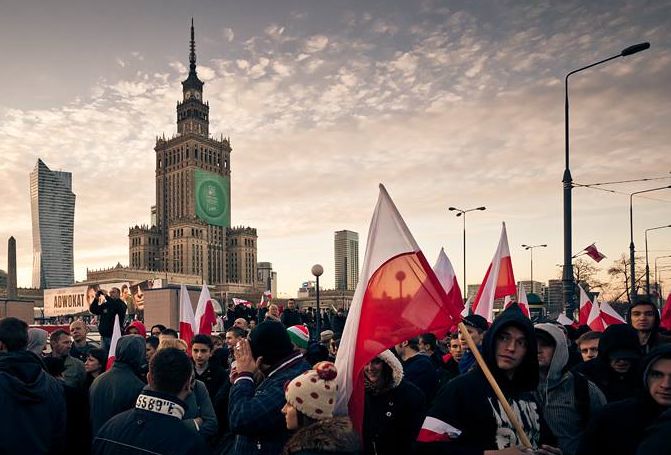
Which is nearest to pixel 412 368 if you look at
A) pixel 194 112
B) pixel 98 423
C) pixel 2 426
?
pixel 98 423

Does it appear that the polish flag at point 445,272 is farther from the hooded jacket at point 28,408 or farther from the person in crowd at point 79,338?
the hooded jacket at point 28,408

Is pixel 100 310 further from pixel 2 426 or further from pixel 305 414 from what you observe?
pixel 305 414

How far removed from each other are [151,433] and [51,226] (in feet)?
554

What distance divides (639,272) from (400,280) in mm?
68713

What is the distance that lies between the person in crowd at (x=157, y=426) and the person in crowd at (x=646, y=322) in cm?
536

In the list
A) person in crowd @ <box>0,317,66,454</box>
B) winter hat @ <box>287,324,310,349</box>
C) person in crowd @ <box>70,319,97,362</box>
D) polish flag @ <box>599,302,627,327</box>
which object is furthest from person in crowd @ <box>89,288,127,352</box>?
polish flag @ <box>599,302,627,327</box>

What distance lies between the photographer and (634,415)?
3074mm

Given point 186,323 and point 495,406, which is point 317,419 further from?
point 186,323

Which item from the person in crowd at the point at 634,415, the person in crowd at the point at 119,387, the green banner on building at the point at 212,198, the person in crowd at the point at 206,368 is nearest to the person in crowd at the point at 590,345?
the person in crowd at the point at 634,415

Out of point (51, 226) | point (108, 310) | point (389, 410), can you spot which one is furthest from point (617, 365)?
point (51, 226)

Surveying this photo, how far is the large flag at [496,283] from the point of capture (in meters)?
8.09

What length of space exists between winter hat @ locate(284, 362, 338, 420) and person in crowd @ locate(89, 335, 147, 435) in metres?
2.21

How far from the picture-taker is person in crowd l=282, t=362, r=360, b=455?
101 inches

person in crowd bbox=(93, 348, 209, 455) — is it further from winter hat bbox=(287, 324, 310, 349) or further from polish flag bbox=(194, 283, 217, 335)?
polish flag bbox=(194, 283, 217, 335)
